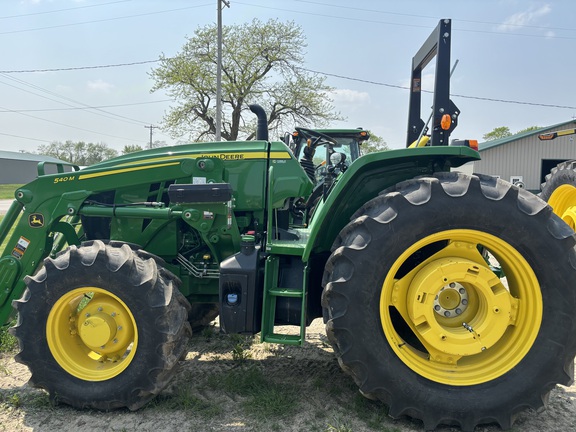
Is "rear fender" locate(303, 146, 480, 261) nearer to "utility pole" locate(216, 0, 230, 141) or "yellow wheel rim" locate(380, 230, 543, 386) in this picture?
"yellow wheel rim" locate(380, 230, 543, 386)

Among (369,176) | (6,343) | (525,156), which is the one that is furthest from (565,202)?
(525,156)

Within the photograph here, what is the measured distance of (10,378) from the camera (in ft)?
10.8

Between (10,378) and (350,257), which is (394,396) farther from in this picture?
(10,378)

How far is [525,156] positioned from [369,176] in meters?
22.5

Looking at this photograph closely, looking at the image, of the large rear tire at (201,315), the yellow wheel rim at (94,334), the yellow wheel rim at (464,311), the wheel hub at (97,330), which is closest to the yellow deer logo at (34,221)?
the yellow wheel rim at (94,334)

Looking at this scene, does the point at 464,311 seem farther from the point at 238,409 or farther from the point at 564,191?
the point at 564,191

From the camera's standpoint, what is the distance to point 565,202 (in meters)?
5.32

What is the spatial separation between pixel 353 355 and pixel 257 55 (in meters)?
23.8

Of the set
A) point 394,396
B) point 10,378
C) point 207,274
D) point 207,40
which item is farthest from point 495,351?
point 207,40

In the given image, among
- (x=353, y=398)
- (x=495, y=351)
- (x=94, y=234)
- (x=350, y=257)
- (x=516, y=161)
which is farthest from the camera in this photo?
(x=516, y=161)

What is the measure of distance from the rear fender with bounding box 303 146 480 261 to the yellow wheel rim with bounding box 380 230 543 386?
1.78 feet

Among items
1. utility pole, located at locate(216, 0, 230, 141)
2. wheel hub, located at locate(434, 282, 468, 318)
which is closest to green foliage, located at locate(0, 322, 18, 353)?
wheel hub, located at locate(434, 282, 468, 318)

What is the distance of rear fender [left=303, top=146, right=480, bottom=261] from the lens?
8.80ft

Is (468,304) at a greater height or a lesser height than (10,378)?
greater
